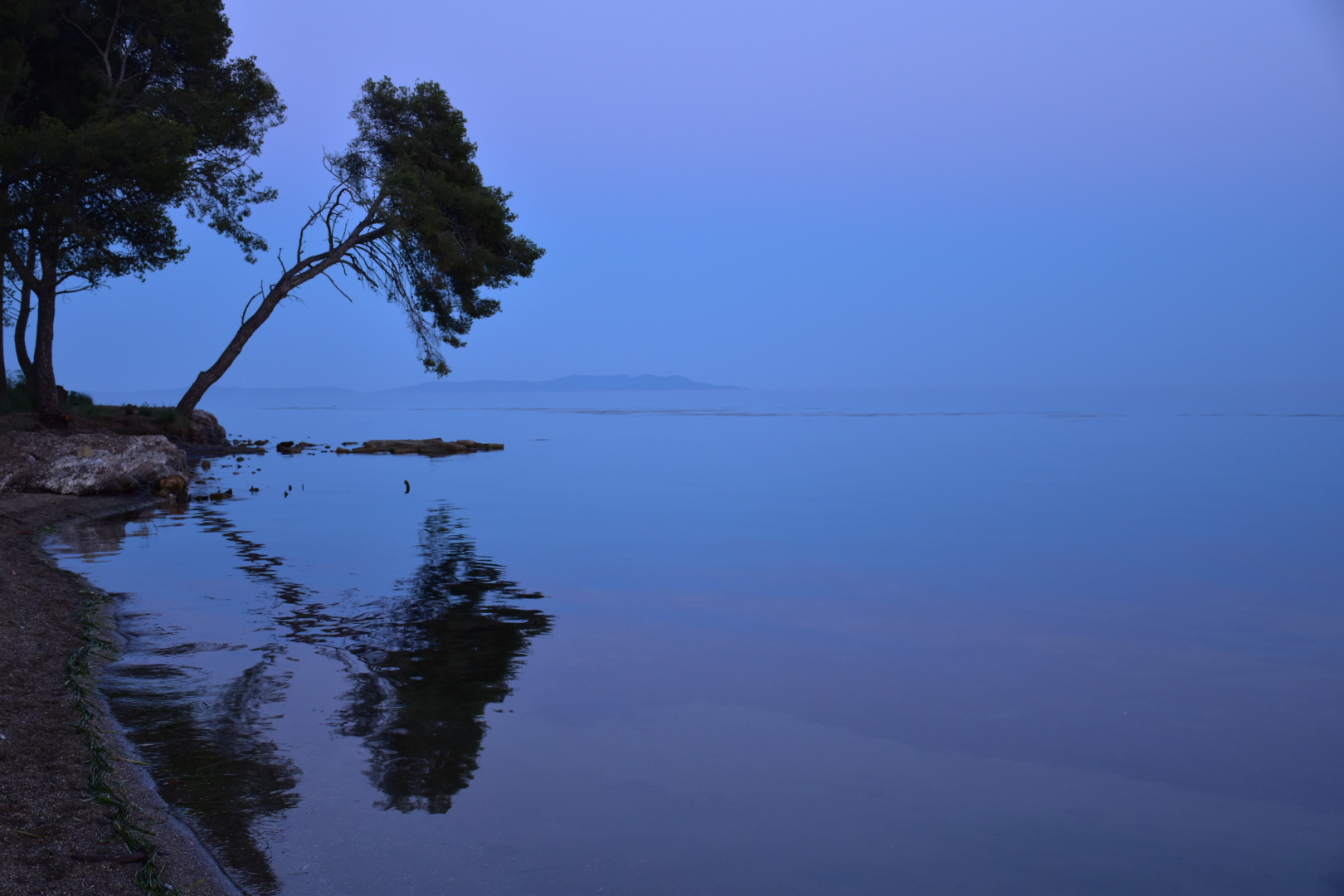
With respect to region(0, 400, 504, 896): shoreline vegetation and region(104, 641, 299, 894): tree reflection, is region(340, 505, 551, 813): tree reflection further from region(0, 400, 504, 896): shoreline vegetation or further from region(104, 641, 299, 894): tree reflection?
region(0, 400, 504, 896): shoreline vegetation

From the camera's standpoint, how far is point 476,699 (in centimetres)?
688

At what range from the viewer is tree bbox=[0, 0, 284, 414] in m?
20.5

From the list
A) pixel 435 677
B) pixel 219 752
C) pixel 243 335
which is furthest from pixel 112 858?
pixel 243 335

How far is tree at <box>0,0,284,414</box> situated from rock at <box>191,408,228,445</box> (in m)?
5.95

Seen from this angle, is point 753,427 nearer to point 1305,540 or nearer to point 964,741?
point 1305,540

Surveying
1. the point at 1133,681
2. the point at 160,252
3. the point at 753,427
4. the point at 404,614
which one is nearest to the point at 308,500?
the point at 160,252

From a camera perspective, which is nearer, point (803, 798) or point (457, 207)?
point (803, 798)

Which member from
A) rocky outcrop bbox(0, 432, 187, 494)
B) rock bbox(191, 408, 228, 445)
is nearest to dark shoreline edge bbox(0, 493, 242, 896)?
rocky outcrop bbox(0, 432, 187, 494)

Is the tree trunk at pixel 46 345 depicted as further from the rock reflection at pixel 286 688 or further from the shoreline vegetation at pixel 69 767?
the rock reflection at pixel 286 688

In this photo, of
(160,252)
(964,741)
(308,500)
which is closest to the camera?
(964,741)

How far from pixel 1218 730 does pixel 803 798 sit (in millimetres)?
2929

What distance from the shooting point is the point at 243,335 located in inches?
1101

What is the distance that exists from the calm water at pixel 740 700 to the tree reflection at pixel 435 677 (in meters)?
0.03

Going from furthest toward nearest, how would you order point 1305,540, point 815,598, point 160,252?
point 160,252 → point 1305,540 → point 815,598
